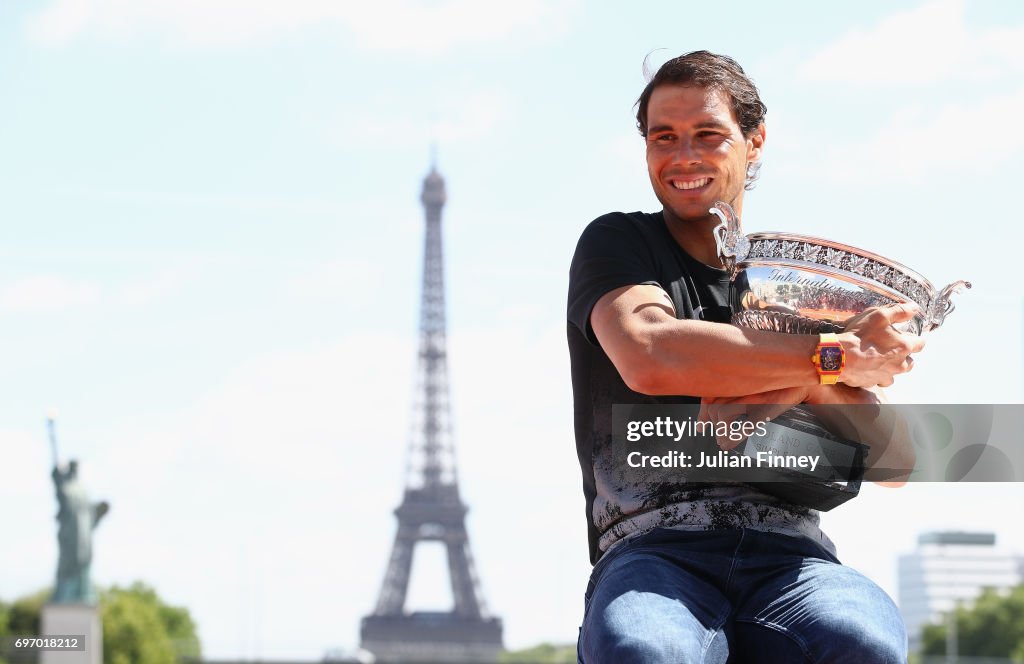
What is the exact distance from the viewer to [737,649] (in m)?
2.57

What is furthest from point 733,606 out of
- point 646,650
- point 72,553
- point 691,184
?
point 72,553

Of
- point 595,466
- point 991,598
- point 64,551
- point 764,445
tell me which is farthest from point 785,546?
point 991,598

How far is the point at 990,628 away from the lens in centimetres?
6706

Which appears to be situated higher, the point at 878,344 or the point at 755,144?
the point at 755,144

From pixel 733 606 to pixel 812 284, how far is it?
1.88ft

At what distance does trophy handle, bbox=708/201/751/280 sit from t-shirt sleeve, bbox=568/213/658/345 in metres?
0.14

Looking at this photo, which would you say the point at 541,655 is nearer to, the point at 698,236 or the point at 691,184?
the point at 698,236

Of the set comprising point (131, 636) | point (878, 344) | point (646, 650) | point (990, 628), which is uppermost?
point (878, 344)

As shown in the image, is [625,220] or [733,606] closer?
[733,606]

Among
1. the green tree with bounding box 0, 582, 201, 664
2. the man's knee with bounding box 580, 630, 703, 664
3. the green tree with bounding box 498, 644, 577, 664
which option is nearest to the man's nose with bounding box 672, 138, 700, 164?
the man's knee with bounding box 580, 630, 703, 664

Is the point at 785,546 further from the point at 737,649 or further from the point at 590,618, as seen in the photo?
the point at 590,618

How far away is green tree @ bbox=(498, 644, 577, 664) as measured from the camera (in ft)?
249

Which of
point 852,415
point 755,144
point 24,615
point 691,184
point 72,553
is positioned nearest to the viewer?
point 852,415

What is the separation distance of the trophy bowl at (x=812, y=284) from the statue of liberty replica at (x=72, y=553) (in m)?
31.1
